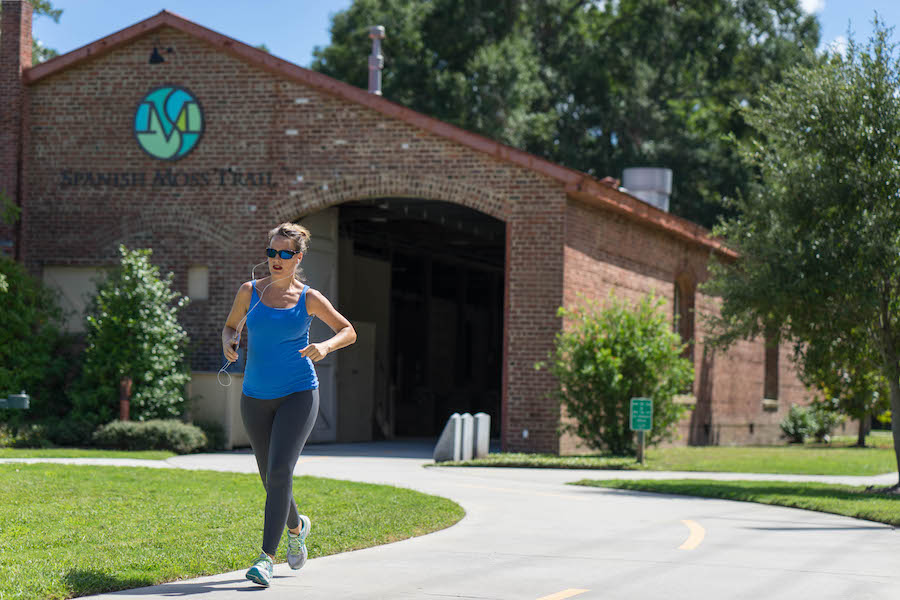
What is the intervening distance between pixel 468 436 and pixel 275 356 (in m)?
11.6

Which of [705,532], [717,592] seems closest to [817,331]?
[705,532]

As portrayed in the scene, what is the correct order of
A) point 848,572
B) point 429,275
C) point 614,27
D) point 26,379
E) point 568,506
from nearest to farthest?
point 848,572 < point 568,506 < point 26,379 < point 429,275 < point 614,27

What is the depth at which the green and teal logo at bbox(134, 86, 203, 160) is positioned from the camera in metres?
21.6

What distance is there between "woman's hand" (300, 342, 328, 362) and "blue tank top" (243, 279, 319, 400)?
0.13 m

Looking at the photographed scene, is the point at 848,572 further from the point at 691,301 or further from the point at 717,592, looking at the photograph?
the point at 691,301

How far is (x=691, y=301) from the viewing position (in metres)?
27.1

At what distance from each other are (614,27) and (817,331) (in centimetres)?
3089

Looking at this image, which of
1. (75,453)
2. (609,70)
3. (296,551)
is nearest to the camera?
(296,551)

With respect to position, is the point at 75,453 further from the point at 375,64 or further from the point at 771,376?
the point at 771,376

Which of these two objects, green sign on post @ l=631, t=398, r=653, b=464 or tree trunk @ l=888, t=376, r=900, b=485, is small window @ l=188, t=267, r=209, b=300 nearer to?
green sign on post @ l=631, t=398, r=653, b=464

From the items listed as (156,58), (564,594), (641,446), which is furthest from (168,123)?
(564,594)

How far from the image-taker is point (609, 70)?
43.0 metres

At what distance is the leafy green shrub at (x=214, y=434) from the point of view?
19438 millimetres

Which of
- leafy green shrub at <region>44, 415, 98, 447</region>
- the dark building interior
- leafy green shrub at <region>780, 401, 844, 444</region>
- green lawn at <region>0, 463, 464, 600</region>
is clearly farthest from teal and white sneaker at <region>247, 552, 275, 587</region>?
leafy green shrub at <region>780, 401, 844, 444</region>
